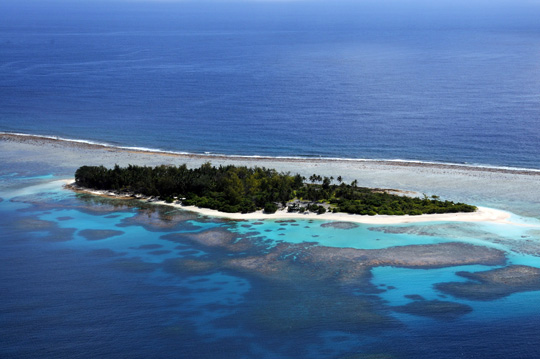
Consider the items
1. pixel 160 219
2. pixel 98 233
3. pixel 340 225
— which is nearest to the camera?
pixel 98 233

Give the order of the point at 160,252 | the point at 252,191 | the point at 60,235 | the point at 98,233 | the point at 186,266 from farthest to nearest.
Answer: the point at 252,191
the point at 98,233
the point at 60,235
the point at 160,252
the point at 186,266

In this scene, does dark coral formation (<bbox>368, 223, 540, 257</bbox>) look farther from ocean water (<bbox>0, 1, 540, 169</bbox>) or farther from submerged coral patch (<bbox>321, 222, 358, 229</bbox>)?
ocean water (<bbox>0, 1, 540, 169</bbox>)

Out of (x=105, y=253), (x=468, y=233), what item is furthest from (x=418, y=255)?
(x=105, y=253)

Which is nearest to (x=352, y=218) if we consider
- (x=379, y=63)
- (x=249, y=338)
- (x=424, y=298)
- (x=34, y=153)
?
(x=424, y=298)

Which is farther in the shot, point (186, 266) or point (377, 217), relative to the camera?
point (377, 217)

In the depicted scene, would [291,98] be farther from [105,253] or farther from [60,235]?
[105,253]
